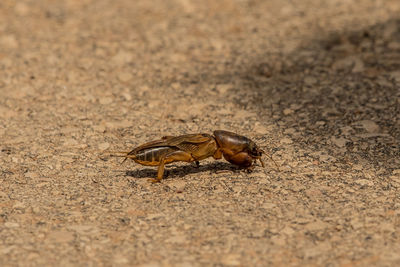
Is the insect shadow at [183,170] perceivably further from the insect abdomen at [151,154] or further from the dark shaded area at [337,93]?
the dark shaded area at [337,93]

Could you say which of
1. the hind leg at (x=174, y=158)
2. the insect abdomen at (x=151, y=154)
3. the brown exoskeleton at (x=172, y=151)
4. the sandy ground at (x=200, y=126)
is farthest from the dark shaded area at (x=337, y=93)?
the insect abdomen at (x=151, y=154)

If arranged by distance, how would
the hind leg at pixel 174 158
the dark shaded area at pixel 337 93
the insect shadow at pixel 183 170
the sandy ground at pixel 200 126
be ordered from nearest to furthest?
the sandy ground at pixel 200 126, the hind leg at pixel 174 158, the insect shadow at pixel 183 170, the dark shaded area at pixel 337 93

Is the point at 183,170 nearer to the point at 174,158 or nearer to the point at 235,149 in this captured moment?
the point at 174,158

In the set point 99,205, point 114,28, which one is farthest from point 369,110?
point 114,28

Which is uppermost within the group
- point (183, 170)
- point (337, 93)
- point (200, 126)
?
point (337, 93)

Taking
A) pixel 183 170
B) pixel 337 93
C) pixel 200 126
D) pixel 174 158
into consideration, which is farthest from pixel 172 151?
pixel 337 93

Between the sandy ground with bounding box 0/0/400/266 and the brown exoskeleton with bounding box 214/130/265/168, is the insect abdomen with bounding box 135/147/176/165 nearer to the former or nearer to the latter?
the sandy ground with bounding box 0/0/400/266
